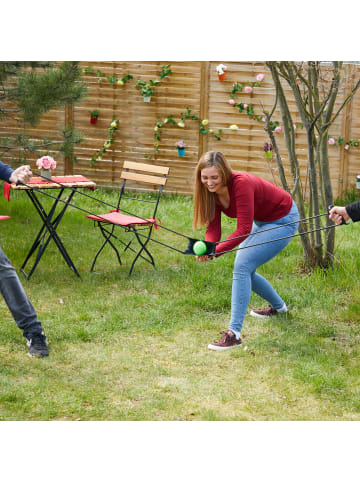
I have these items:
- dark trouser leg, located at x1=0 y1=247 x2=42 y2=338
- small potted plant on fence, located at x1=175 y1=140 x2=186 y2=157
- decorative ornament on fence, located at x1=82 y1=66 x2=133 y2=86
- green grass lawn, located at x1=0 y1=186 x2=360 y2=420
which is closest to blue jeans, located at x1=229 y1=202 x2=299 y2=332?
green grass lawn, located at x1=0 y1=186 x2=360 y2=420

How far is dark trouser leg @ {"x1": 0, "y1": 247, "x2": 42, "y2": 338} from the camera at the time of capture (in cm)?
399

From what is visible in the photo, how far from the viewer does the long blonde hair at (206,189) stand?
3.98m

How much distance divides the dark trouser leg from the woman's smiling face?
131 cm

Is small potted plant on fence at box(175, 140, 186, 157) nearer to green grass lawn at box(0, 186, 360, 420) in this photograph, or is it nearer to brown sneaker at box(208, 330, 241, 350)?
green grass lawn at box(0, 186, 360, 420)

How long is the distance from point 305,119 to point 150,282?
2.00 m

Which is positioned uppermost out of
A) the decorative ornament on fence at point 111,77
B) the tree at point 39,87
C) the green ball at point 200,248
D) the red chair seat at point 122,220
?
the decorative ornament on fence at point 111,77

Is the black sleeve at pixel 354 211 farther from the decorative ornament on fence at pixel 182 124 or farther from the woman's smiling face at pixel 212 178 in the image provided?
the decorative ornament on fence at pixel 182 124

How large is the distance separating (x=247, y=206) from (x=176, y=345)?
111cm

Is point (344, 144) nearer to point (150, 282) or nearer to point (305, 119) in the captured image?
point (305, 119)

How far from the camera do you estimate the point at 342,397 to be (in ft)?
11.9

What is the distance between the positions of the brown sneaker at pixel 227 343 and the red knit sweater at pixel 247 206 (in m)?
0.62

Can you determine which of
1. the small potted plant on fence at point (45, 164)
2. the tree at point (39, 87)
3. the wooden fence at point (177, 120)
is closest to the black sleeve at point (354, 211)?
the small potted plant on fence at point (45, 164)

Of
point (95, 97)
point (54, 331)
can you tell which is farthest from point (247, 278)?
point (95, 97)

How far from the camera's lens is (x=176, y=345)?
4.41m
